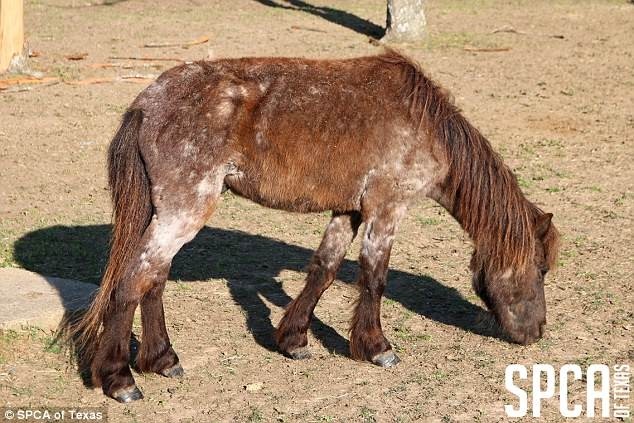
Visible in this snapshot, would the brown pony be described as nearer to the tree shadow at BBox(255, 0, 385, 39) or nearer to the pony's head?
the pony's head

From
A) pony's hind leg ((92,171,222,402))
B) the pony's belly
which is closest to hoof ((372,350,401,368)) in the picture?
the pony's belly

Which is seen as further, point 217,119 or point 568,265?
point 568,265

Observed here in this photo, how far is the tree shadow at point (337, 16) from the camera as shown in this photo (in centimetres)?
1605

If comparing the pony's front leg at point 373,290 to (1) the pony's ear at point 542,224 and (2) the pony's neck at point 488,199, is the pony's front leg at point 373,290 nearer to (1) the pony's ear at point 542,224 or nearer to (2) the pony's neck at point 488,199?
(2) the pony's neck at point 488,199

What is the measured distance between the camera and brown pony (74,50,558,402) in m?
5.42

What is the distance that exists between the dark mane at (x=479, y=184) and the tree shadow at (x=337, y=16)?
388 inches

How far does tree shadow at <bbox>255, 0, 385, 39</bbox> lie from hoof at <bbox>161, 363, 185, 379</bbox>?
35.0 feet

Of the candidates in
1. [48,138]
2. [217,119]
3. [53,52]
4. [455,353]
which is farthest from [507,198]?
[53,52]

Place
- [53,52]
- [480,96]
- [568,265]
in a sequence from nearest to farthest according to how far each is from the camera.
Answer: [568,265]
[480,96]
[53,52]

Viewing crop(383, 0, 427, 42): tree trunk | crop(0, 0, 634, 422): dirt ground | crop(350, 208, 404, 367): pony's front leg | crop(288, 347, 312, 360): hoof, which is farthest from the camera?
crop(383, 0, 427, 42): tree trunk

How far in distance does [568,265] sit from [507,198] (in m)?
1.84

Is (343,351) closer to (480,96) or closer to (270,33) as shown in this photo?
(480,96)

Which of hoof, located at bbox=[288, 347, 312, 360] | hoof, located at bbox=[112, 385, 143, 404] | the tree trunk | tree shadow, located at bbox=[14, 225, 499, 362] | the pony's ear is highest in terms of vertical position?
the pony's ear

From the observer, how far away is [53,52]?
14.1 metres
